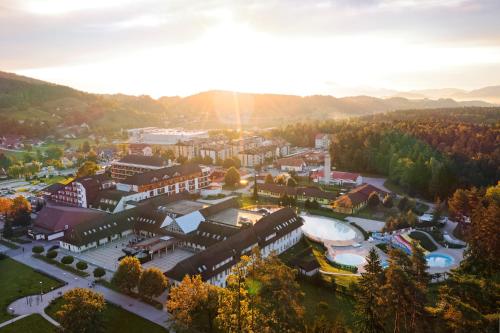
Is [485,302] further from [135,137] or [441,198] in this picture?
[135,137]

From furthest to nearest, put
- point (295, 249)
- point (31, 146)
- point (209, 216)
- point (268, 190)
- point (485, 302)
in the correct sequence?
point (31, 146) < point (268, 190) < point (209, 216) < point (295, 249) < point (485, 302)

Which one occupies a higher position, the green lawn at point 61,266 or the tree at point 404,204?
the tree at point 404,204

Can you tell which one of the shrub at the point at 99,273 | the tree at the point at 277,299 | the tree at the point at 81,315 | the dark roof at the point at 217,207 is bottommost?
the shrub at the point at 99,273

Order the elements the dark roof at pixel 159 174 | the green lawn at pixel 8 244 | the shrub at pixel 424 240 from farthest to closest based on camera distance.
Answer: the dark roof at pixel 159 174, the green lawn at pixel 8 244, the shrub at pixel 424 240

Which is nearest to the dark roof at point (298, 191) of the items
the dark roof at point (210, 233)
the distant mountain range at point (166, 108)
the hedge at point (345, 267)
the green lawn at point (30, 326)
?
the dark roof at point (210, 233)

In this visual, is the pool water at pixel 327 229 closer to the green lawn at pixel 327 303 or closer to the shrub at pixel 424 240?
the shrub at pixel 424 240

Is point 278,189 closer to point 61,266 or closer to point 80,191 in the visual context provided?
point 80,191

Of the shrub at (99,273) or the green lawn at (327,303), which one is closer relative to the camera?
the green lawn at (327,303)

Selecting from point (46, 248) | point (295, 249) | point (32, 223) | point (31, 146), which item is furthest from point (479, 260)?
point (31, 146)
